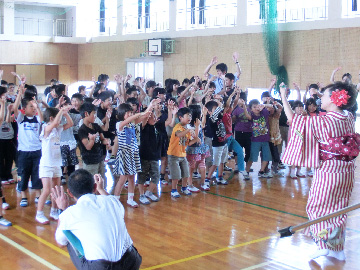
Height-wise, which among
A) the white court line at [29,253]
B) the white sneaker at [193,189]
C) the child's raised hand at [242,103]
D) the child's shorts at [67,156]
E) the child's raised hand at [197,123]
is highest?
the child's raised hand at [242,103]

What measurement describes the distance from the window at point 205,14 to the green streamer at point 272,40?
5.95 feet

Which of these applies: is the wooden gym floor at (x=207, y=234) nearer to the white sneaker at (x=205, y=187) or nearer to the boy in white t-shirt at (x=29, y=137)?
the white sneaker at (x=205, y=187)

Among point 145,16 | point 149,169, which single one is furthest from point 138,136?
point 145,16

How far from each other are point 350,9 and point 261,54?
2.71 metres

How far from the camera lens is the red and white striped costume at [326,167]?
17.2 ft

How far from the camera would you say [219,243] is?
18.8 feet

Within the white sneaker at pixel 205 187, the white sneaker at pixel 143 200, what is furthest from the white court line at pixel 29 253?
the white sneaker at pixel 205 187

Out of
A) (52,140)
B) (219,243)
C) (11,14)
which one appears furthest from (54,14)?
(219,243)

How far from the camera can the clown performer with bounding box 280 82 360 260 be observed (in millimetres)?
5211

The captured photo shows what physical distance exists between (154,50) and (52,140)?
39.5 ft

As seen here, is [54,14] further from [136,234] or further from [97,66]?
[136,234]

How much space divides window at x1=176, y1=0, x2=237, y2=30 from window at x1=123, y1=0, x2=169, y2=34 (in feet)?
2.67

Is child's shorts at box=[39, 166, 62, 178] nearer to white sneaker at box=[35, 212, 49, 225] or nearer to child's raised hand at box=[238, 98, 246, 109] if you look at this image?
white sneaker at box=[35, 212, 49, 225]

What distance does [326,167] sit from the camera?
528cm
